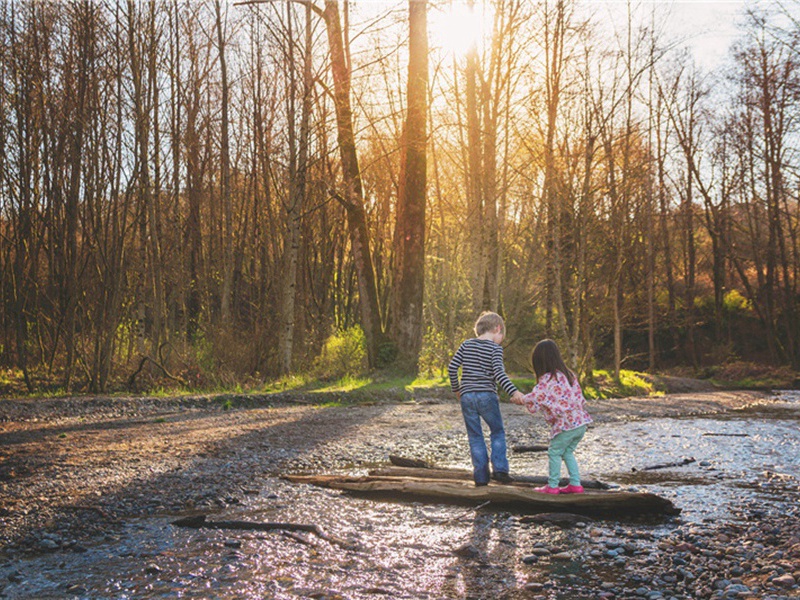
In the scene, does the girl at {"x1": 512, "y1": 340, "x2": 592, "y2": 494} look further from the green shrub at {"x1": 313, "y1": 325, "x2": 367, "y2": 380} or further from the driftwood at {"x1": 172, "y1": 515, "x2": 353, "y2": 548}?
the green shrub at {"x1": 313, "y1": 325, "x2": 367, "y2": 380}

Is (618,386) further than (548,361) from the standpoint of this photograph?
Yes

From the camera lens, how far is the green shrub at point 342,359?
21.9 metres

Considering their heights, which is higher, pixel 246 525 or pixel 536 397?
pixel 536 397

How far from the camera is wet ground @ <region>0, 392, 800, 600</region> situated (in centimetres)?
521

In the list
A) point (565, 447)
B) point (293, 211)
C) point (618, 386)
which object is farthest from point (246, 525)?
point (618, 386)

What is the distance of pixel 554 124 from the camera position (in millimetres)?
21484

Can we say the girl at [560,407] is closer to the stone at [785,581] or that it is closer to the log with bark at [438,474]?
the log with bark at [438,474]

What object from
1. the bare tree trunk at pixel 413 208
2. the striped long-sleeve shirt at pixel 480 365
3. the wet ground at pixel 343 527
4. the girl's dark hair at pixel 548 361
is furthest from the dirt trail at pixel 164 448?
the bare tree trunk at pixel 413 208

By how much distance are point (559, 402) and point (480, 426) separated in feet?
2.71

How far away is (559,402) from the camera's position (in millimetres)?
7492

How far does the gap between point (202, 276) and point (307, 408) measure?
48.5 feet

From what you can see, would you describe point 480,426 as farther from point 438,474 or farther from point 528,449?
point 528,449

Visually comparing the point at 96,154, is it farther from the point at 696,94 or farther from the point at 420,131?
the point at 696,94

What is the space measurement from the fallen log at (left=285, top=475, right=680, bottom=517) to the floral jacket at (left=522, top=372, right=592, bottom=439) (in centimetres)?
69
